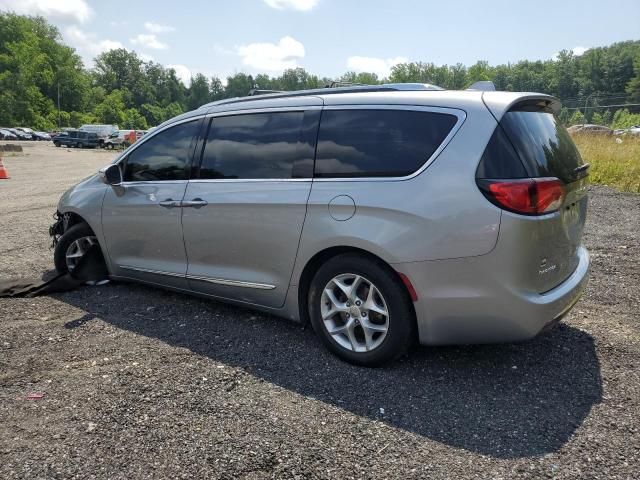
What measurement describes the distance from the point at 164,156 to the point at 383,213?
2.39 m

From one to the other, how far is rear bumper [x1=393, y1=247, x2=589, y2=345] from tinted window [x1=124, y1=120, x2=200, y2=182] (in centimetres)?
232

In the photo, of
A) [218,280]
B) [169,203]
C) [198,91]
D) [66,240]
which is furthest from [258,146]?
[198,91]

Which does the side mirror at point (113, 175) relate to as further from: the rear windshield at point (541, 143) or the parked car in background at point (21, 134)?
Result: the parked car in background at point (21, 134)

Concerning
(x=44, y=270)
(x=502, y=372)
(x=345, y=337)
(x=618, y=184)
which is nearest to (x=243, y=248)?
(x=345, y=337)

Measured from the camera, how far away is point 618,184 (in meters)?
12.1

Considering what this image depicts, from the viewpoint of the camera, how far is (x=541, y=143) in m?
3.29

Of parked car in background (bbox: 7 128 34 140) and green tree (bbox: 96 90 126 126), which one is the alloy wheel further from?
green tree (bbox: 96 90 126 126)

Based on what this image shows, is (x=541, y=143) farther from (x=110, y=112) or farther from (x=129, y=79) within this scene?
(x=129, y=79)

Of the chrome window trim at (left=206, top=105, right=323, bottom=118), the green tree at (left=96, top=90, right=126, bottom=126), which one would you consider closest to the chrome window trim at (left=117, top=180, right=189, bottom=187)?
the chrome window trim at (left=206, top=105, right=323, bottom=118)

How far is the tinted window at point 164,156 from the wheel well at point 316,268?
1526 millimetres

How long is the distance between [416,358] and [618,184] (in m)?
10.8

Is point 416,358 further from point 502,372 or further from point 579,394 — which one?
point 579,394

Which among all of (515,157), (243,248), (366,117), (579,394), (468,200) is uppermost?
(366,117)

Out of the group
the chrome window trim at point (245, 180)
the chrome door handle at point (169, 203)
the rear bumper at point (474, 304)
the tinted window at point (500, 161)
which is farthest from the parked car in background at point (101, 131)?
the tinted window at point (500, 161)
